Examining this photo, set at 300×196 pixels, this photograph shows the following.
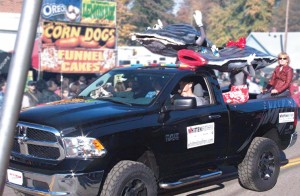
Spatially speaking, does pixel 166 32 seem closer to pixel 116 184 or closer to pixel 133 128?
pixel 133 128

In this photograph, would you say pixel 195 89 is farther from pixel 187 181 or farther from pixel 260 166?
pixel 260 166

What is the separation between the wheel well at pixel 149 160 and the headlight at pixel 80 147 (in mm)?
786

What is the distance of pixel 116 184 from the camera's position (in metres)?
4.74

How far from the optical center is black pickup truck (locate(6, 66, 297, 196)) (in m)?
4.63

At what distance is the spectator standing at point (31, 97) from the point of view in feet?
40.6

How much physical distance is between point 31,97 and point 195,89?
7.34m

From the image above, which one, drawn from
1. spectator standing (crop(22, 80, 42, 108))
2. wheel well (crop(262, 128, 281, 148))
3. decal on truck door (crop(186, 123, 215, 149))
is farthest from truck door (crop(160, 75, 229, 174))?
spectator standing (crop(22, 80, 42, 108))

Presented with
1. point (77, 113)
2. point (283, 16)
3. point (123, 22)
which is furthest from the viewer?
point (283, 16)

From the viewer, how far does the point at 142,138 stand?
5.09 meters

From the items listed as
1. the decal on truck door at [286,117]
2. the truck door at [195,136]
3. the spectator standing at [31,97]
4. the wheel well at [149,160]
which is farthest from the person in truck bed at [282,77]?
the spectator standing at [31,97]

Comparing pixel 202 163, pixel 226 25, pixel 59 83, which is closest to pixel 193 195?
pixel 202 163

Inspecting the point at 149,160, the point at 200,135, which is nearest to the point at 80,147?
the point at 149,160

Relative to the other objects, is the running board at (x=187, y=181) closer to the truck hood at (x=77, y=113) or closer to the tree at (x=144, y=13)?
the truck hood at (x=77, y=113)

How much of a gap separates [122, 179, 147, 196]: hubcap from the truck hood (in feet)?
2.32
